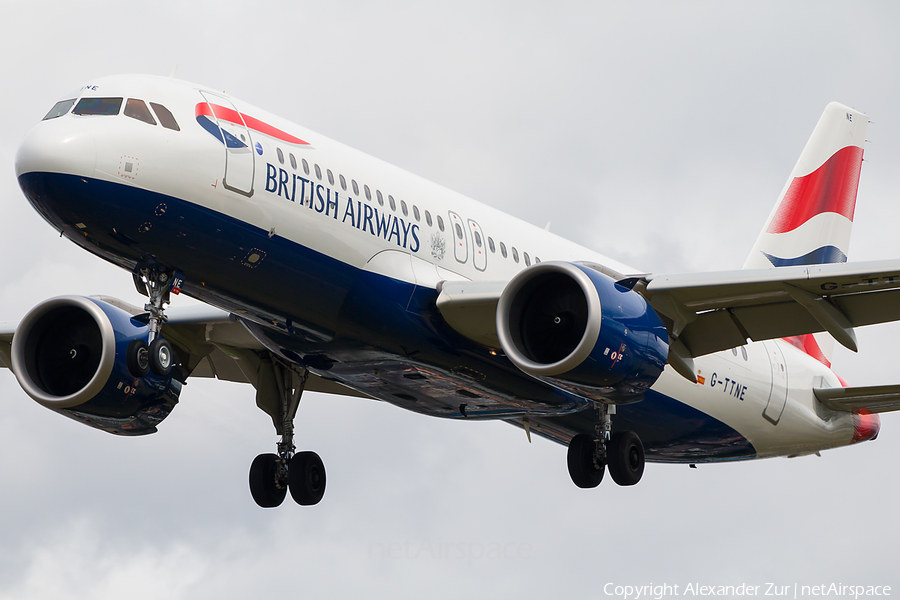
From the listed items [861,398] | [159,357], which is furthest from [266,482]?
[861,398]

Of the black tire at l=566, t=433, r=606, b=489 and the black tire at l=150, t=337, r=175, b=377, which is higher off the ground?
the black tire at l=566, t=433, r=606, b=489

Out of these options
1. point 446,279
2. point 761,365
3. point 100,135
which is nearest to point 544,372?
point 446,279

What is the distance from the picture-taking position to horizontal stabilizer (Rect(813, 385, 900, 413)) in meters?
22.3

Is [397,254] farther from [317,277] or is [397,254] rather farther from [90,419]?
[90,419]

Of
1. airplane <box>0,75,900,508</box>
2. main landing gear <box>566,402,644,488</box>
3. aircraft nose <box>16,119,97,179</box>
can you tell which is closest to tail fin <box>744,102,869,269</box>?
airplane <box>0,75,900,508</box>

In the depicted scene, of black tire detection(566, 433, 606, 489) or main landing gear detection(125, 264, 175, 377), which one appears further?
black tire detection(566, 433, 606, 489)

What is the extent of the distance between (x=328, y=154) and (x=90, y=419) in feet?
23.4

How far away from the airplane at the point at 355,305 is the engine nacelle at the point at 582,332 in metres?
0.03

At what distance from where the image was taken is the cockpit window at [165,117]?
15.4 m

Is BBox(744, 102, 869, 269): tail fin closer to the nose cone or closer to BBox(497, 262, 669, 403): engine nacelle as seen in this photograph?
the nose cone

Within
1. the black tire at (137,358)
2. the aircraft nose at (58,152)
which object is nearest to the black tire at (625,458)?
the black tire at (137,358)

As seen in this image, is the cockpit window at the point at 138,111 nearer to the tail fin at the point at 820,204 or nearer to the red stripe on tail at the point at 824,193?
the tail fin at the point at 820,204

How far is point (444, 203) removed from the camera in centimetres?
1889

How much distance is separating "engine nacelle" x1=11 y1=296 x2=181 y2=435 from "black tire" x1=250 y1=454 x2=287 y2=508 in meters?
2.32
